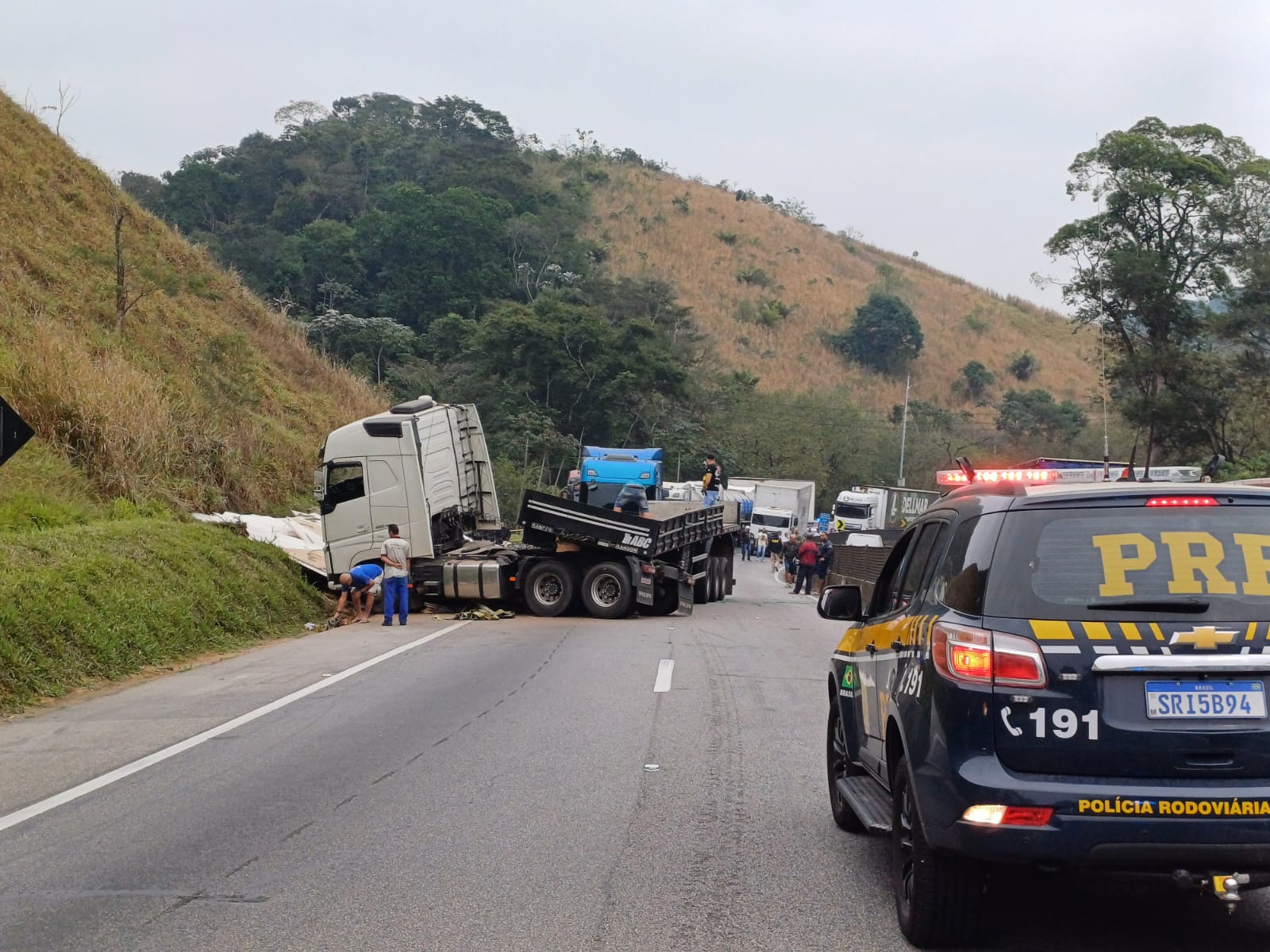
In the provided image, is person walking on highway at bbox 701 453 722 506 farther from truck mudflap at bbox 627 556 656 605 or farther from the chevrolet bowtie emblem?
the chevrolet bowtie emblem

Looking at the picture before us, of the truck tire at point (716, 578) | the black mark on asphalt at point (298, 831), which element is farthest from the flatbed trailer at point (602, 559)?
the black mark on asphalt at point (298, 831)

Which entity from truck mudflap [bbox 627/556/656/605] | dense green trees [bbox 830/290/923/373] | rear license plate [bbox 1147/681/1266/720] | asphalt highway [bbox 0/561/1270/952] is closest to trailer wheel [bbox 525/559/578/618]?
truck mudflap [bbox 627/556/656/605]

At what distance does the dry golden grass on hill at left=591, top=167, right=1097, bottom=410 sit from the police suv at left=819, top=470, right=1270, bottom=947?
96.2m

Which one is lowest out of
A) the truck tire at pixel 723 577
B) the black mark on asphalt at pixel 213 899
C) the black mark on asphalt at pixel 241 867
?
the truck tire at pixel 723 577

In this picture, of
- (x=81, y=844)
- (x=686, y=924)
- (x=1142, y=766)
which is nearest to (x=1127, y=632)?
(x=1142, y=766)

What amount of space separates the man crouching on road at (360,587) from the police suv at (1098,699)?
1682 cm

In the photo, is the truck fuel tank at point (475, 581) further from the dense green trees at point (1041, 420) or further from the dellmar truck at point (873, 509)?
the dense green trees at point (1041, 420)

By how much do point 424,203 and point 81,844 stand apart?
72.7m

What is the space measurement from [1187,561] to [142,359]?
26.6 metres

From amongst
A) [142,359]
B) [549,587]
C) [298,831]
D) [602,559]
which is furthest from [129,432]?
[298,831]

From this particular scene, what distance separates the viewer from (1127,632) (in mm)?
4668

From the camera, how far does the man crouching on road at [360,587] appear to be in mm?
21109

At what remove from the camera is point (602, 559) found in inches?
856

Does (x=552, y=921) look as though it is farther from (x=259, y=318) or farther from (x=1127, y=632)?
(x=259, y=318)
